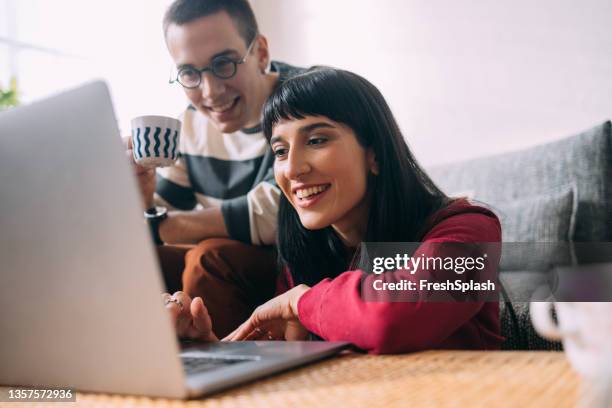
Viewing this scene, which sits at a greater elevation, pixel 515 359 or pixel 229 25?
pixel 229 25

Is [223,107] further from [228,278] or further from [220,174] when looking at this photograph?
[228,278]

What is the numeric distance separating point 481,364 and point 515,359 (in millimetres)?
38

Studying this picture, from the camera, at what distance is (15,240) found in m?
0.52

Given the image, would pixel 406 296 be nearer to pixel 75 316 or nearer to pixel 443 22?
pixel 75 316

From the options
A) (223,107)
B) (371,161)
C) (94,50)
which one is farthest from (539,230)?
(94,50)

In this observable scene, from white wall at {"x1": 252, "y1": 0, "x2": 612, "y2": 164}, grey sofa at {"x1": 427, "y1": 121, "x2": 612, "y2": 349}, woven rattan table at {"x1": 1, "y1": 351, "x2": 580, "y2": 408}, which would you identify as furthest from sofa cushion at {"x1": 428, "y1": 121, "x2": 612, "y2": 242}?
woven rattan table at {"x1": 1, "y1": 351, "x2": 580, "y2": 408}

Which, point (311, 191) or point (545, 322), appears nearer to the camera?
point (545, 322)

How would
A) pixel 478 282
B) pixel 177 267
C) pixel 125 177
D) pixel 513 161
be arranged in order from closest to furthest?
1. pixel 125 177
2. pixel 478 282
3. pixel 177 267
4. pixel 513 161

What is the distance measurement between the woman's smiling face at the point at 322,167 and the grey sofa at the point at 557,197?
53 cm

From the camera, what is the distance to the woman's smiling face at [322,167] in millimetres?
1092

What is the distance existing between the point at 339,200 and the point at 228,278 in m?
0.41

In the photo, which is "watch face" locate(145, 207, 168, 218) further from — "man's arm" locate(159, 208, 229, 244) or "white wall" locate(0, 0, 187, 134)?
"white wall" locate(0, 0, 187, 134)

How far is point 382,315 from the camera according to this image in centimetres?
70

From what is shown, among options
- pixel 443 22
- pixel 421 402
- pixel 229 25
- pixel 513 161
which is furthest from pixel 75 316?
pixel 443 22
